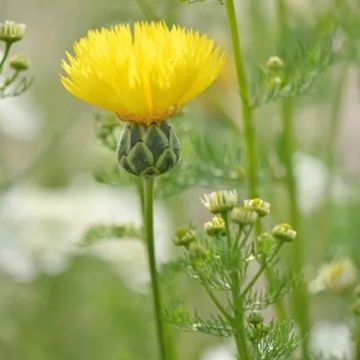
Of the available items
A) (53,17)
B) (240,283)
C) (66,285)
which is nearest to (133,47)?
(240,283)

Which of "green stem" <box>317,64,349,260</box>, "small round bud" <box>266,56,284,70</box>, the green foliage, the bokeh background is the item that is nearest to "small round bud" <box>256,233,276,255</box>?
the green foliage

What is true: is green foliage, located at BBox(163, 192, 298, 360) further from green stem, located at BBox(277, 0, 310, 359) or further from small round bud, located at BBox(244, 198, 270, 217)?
green stem, located at BBox(277, 0, 310, 359)

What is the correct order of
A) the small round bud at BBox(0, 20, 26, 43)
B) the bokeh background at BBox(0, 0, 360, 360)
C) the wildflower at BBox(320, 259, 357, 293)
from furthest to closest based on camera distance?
the bokeh background at BBox(0, 0, 360, 360), the wildflower at BBox(320, 259, 357, 293), the small round bud at BBox(0, 20, 26, 43)

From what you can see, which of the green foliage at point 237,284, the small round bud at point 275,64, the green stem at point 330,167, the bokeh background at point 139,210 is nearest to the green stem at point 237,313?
the green foliage at point 237,284

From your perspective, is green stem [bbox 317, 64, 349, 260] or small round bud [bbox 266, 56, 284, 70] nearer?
small round bud [bbox 266, 56, 284, 70]

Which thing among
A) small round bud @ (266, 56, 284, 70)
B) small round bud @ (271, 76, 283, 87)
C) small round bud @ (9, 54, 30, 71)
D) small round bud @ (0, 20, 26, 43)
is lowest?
small round bud @ (271, 76, 283, 87)

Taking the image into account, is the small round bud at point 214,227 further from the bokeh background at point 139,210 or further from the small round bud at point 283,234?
the bokeh background at point 139,210
